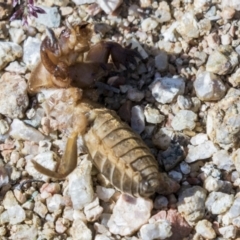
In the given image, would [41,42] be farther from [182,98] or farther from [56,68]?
[182,98]

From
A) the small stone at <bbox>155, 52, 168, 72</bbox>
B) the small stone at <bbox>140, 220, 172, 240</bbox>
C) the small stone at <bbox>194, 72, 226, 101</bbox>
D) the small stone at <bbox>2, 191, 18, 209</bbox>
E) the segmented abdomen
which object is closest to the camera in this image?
the segmented abdomen

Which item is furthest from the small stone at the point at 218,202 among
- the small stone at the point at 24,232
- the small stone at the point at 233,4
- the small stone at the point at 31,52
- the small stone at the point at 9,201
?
the small stone at the point at 31,52

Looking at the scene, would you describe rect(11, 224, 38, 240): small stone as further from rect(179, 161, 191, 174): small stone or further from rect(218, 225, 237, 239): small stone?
rect(218, 225, 237, 239): small stone

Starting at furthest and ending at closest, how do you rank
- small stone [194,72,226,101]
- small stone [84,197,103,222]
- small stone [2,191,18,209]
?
small stone [194,72,226,101]
small stone [2,191,18,209]
small stone [84,197,103,222]

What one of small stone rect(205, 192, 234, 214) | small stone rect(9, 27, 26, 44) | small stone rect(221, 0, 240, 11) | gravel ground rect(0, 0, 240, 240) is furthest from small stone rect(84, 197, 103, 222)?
A: small stone rect(221, 0, 240, 11)

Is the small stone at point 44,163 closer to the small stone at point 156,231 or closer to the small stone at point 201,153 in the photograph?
the small stone at point 156,231

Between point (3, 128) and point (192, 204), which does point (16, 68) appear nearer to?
point (3, 128)
